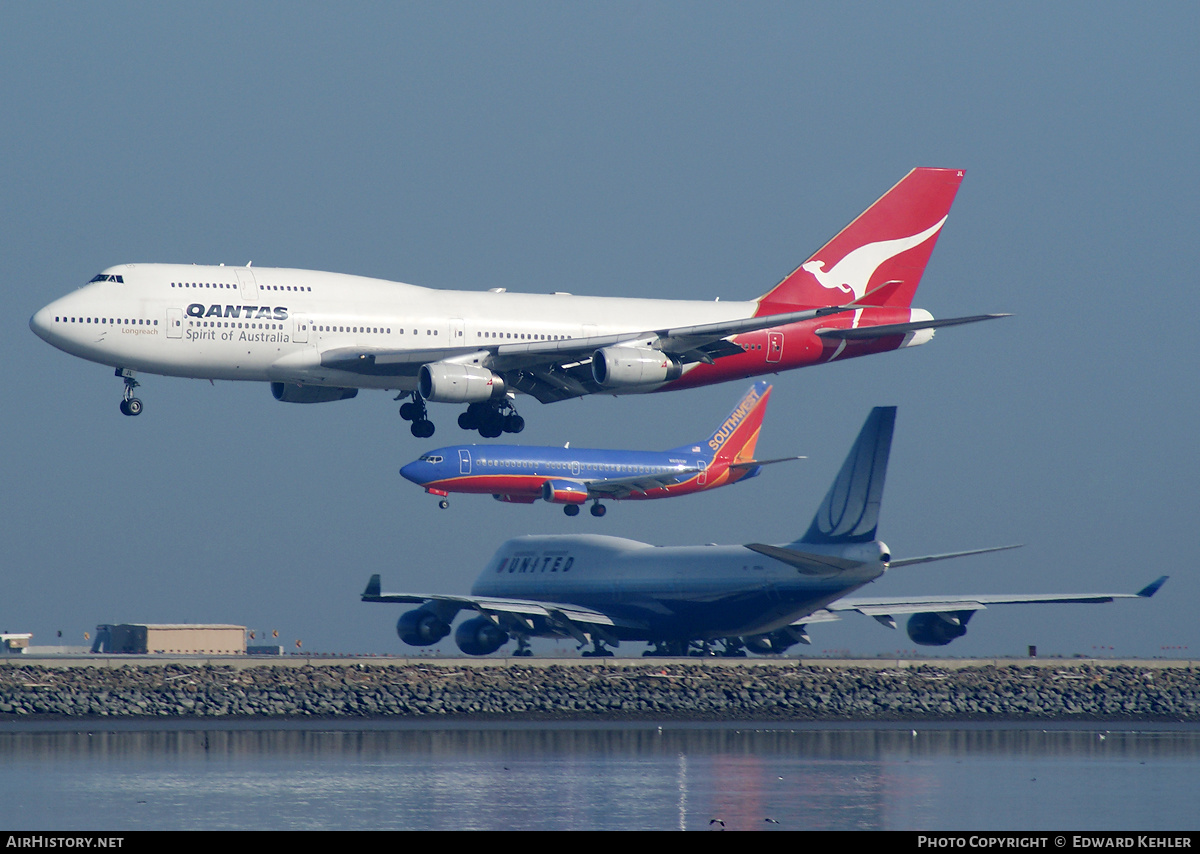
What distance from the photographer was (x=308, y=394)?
180ft

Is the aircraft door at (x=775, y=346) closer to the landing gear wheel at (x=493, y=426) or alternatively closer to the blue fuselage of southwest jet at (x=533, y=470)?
Answer: the landing gear wheel at (x=493, y=426)

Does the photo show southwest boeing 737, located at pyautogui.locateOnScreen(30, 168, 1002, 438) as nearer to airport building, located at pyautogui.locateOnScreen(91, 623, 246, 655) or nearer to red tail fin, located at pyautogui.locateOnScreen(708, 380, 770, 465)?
airport building, located at pyautogui.locateOnScreen(91, 623, 246, 655)

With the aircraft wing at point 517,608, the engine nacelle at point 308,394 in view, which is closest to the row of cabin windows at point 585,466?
the aircraft wing at point 517,608

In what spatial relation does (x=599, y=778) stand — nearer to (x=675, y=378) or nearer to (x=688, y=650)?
(x=675, y=378)

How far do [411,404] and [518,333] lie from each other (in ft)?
17.2

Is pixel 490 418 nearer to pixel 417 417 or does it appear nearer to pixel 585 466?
pixel 417 417

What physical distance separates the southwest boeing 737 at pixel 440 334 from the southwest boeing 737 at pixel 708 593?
1280 cm

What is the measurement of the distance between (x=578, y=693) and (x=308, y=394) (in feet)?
49.2

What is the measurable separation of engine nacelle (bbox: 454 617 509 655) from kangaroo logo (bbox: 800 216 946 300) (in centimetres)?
2477

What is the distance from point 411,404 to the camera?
5634cm

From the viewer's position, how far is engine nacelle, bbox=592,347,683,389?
52.1 metres

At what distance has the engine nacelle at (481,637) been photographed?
75.9m

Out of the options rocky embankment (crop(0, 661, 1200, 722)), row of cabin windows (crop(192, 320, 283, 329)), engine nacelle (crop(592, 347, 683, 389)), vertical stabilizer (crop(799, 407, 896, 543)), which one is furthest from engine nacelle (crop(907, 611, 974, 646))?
row of cabin windows (crop(192, 320, 283, 329))

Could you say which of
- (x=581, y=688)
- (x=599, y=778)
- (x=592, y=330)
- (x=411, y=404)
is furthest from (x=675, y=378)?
(x=599, y=778)
